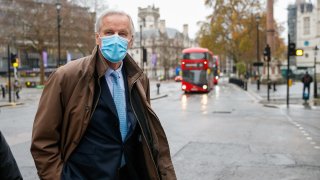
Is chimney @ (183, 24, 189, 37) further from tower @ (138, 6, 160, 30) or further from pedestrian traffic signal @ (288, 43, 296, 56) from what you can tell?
pedestrian traffic signal @ (288, 43, 296, 56)

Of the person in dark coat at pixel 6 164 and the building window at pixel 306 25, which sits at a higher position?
the building window at pixel 306 25

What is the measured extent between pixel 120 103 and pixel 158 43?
116007 millimetres

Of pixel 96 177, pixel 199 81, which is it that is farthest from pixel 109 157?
pixel 199 81

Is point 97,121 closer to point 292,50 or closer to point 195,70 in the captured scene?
point 292,50

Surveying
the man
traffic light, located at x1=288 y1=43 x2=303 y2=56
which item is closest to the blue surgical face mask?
the man

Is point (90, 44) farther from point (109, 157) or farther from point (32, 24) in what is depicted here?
point (109, 157)

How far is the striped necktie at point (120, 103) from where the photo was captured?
282cm

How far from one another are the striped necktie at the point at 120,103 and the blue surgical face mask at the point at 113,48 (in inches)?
4.5

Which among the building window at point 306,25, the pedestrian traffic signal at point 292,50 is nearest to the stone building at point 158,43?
the building window at point 306,25

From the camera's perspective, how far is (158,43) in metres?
118

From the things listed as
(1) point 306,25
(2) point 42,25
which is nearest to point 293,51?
(2) point 42,25

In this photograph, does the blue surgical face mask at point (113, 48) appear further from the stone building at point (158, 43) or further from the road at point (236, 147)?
the stone building at point (158, 43)

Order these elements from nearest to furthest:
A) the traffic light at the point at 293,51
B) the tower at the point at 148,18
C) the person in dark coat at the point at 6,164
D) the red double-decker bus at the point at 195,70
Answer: the person in dark coat at the point at 6,164 < the traffic light at the point at 293,51 < the red double-decker bus at the point at 195,70 < the tower at the point at 148,18

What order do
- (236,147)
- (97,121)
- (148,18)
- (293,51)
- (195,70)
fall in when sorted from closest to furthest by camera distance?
1. (97,121)
2. (236,147)
3. (293,51)
4. (195,70)
5. (148,18)
